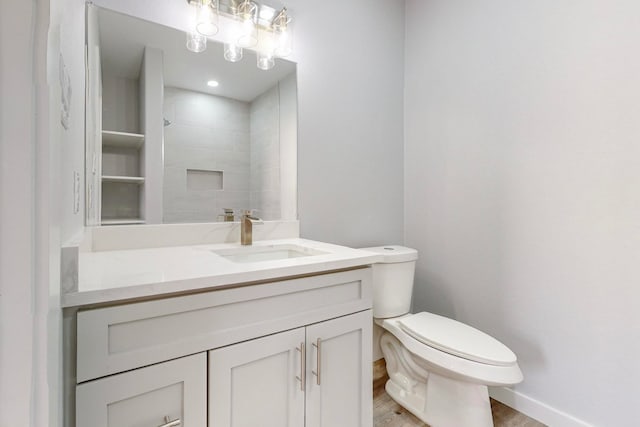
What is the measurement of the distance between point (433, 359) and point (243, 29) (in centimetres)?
170

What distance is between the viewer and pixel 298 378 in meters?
0.96

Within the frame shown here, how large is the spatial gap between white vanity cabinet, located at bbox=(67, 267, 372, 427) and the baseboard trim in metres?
0.87

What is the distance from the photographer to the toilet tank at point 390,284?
1.60 m

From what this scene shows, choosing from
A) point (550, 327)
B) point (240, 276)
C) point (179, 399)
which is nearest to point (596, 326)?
point (550, 327)

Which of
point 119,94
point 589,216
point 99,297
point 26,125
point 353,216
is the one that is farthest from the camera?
point 353,216

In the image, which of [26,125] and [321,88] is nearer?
[26,125]

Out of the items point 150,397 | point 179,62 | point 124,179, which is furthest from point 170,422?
point 179,62

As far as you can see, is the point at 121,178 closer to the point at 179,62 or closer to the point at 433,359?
the point at 179,62

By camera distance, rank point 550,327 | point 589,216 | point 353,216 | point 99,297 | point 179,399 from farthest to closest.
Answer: point 353,216, point 550,327, point 589,216, point 179,399, point 99,297

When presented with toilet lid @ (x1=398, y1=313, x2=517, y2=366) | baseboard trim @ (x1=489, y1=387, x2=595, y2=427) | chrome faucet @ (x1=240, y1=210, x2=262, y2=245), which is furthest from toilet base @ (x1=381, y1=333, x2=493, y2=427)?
chrome faucet @ (x1=240, y1=210, x2=262, y2=245)

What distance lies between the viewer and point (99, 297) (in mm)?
660

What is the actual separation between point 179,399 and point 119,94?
3.60 feet

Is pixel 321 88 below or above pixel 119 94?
above

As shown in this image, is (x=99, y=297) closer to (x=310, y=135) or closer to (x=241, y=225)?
(x=241, y=225)
